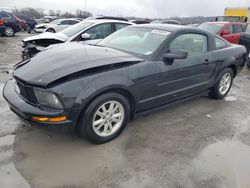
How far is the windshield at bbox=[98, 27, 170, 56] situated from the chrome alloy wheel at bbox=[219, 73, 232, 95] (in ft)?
6.20

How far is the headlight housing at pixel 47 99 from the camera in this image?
2488 millimetres

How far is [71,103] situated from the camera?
2.50m

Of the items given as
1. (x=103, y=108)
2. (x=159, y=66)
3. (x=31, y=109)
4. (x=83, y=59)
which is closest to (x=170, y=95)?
(x=159, y=66)

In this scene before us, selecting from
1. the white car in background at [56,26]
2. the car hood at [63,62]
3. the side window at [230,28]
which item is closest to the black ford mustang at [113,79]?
the car hood at [63,62]

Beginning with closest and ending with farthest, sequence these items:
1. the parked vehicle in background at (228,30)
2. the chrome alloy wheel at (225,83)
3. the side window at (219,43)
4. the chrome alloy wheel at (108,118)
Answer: the chrome alloy wheel at (108,118), the side window at (219,43), the chrome alloy wheel at (225,83), the parked vehicle in background at (228,30)

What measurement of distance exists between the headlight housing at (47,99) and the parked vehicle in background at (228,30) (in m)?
8.32

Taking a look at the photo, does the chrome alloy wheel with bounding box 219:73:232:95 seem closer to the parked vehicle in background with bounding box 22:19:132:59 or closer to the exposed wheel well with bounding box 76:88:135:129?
the exposed wheel well with bounding box 76:88:135:129

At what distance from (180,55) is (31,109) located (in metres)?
2.09

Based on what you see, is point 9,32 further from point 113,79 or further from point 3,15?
point 113,79

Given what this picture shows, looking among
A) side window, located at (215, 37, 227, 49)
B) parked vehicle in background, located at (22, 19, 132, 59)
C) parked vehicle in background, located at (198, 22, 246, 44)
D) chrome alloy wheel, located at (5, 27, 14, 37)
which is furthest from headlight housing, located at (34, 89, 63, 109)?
chrome alloy wheel, located at (5, 27, 14, 37)

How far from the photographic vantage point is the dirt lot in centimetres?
239

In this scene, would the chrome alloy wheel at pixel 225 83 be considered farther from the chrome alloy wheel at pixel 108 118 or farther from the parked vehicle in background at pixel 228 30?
the parked vehicle in background at pixel 228 30

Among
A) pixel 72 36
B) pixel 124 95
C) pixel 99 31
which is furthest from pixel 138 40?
pixel 99 31

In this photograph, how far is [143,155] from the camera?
9.20ft
